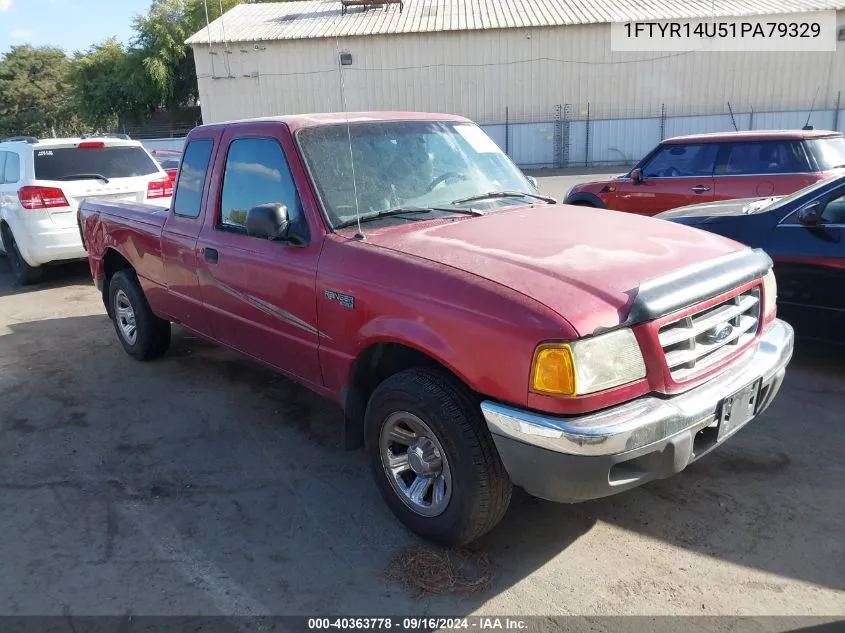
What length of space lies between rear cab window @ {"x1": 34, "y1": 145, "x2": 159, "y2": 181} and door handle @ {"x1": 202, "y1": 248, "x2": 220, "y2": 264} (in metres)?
5.25

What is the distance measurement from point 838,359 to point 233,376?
483 centimetres

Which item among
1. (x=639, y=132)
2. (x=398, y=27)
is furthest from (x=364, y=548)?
(x=398, y=27)

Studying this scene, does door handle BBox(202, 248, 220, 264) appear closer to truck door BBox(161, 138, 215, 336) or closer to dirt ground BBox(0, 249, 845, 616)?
truck door BBox(161, 138, 215, 336)

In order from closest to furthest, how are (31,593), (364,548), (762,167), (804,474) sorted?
(31,593) → (364,548) → (804,474) → (762,167)

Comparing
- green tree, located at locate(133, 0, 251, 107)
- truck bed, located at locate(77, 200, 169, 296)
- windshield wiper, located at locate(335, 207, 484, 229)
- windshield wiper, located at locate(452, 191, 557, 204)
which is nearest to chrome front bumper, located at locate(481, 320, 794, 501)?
windshield wiper, located at locate(335, 207, 484, 229)

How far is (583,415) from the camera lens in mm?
2559

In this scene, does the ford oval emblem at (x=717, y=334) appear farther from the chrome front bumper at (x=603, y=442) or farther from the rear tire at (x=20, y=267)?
the rear tire at (x=20, y=267)

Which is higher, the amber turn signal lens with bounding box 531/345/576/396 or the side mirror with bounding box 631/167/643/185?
the side mirror with bounding box 631/167/643/185

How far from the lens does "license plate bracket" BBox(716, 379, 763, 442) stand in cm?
282

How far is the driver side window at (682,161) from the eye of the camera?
26.9 ft

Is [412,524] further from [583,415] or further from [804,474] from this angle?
[804,474]

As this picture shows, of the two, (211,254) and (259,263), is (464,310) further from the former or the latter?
(211,254)

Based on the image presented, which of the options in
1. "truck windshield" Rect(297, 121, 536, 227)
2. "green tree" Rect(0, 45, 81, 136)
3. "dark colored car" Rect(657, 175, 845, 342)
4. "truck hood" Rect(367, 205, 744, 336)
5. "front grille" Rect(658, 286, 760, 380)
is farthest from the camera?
"green tree" Rect(0, 45, 81, 136)

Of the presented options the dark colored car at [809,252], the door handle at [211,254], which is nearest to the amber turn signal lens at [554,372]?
the door handle at [211,254]
